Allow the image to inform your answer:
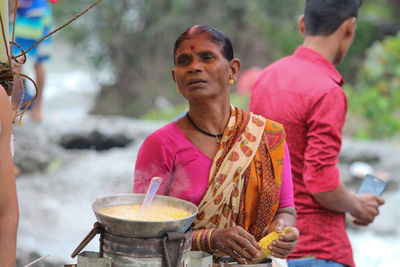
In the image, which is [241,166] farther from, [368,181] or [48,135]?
[48,135]

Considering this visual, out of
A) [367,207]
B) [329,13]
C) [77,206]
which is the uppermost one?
[329,13]

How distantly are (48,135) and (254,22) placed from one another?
893 cm

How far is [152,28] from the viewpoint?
14.4m

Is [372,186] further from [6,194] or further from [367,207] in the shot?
[6,194]

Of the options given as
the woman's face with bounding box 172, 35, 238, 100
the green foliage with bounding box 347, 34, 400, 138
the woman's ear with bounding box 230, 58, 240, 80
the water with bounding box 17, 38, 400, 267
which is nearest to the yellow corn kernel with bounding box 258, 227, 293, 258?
the woman's face with bounding box 172, 35, 238, 100

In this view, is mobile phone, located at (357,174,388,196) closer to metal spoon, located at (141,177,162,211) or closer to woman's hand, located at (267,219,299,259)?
woman's hand, located at (267,219,299,259)

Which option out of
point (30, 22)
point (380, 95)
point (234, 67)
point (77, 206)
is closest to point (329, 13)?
point (234, 67)

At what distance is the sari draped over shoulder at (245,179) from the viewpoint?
80.0 inches

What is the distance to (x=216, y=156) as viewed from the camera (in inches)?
82.6

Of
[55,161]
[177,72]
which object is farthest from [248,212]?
[55,161]

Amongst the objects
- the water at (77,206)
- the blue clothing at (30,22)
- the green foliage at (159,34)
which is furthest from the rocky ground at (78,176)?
the green foliage at (159,34)

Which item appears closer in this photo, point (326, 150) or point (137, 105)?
point (326, 150)

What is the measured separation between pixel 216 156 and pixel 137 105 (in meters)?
12.5

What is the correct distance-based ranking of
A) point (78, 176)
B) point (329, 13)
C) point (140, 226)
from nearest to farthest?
point (140, 226)
point (329, 13)
point (78, 176)
